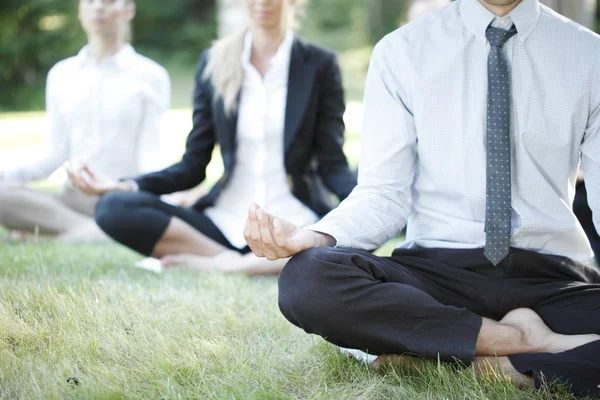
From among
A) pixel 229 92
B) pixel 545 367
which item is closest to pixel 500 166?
pixel 545 367

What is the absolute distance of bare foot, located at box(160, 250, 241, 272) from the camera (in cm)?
433

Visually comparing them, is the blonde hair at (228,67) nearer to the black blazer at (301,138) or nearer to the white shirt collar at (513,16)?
the black blazer at (301,138)

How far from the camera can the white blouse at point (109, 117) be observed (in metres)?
5.35

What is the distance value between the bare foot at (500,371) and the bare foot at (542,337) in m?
0.12

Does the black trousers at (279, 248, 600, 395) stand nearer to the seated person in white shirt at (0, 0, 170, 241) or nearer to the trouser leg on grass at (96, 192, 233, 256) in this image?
the trouser leg on grass at (96, 192, 233, 256)

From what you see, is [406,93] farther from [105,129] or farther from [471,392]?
[105,129]

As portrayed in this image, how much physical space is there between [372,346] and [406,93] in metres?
0.86

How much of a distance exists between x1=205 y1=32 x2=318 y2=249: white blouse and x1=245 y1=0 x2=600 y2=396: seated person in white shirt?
63.1 inches

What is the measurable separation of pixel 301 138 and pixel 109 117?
59.2 inches

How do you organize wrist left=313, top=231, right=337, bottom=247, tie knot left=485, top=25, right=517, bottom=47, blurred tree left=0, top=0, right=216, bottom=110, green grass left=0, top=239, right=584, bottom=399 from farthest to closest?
1. blurred tree left=0, top=0, right=216, bottom=110
2. tie knot left=485, top=25, right=517, bottom=47
3. wrist left=313, top=231, right=337, bottom=247
4. green grass left=0, top=239, right=584, bottom=399

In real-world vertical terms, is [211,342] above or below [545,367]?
below

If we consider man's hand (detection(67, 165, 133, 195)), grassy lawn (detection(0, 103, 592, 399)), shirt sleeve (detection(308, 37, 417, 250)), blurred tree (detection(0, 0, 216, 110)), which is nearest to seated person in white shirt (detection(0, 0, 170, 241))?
man's hand (detection(67, 165, 133, 195))

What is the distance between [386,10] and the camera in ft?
84.9

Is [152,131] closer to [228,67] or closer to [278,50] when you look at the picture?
[228,67]
